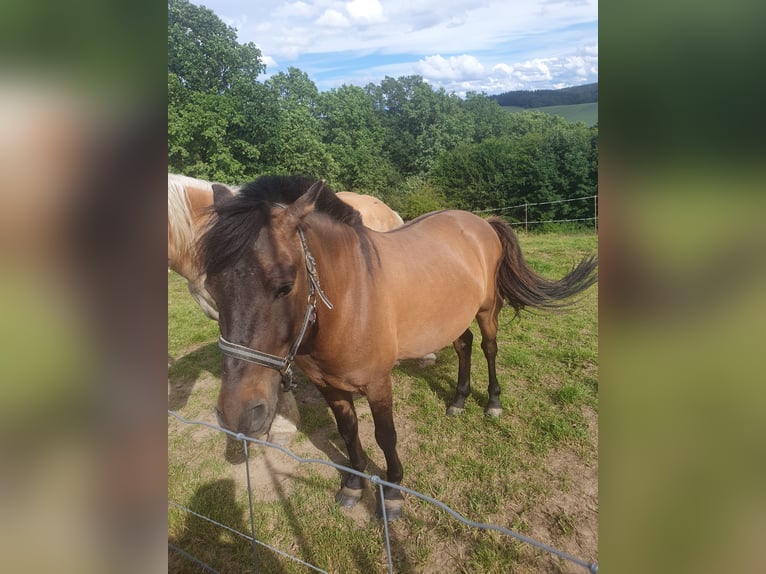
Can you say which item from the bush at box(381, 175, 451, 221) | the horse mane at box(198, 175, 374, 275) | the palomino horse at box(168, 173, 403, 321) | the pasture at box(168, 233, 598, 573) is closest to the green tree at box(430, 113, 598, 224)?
the bush at box(381, 175, 451, 221)

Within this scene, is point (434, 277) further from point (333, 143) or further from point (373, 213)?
point (333, 143)

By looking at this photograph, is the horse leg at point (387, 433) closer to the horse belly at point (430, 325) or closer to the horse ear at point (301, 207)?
the horse belly at point (430, 325)

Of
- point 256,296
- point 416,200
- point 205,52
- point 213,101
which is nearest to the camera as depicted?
point 256,296

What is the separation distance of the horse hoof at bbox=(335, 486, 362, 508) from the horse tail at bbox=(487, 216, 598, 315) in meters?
2.21

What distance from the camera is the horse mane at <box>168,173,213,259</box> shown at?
11.5ft

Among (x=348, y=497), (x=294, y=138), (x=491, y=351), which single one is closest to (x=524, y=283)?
(x=491, y=351)

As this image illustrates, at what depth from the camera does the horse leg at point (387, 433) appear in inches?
105

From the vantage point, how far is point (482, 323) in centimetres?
403

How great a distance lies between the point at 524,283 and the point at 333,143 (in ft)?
86.5

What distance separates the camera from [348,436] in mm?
2980

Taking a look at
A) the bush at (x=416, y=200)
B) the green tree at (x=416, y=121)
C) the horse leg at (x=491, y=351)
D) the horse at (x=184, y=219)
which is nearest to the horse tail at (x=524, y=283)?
the horse leg at (x=491, y=351)

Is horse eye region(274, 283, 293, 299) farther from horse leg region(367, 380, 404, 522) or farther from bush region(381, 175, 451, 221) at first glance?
bush region(381, 175, 451, 221)
